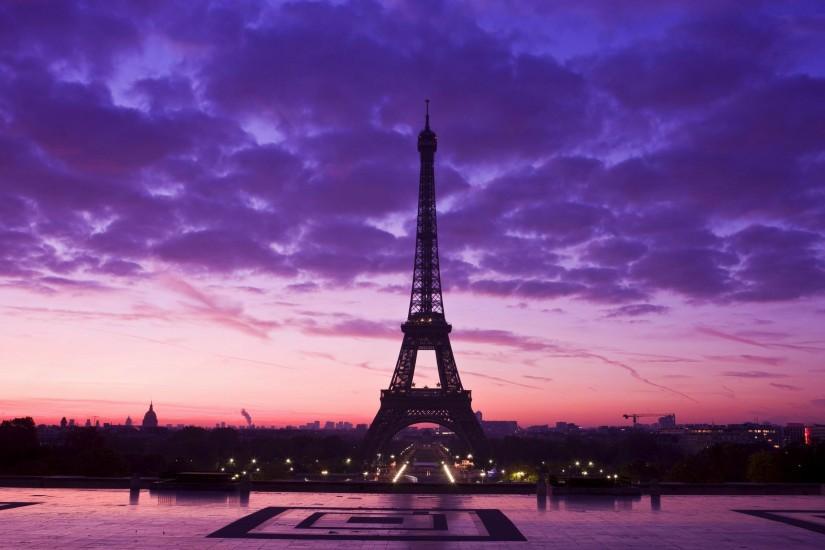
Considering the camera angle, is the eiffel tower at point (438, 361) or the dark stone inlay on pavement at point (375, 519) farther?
the eiffel tower at point (438, 361)

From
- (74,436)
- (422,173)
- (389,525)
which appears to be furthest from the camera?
(422,173)

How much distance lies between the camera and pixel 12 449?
83.1 metres

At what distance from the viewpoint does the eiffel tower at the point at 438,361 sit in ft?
350

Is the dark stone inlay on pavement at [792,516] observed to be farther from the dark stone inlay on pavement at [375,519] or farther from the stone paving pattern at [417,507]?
the dark stone inlay on pavement at [375,519]

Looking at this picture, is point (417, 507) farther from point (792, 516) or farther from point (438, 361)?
point (438, 361)

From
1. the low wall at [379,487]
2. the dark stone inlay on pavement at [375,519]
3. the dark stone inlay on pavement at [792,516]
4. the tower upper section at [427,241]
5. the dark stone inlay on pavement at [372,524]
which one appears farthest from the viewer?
the tower upper section at [427,241]

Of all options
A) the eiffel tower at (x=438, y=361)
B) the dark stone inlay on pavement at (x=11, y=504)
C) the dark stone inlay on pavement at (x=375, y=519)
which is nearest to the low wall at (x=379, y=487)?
the dark stone inlay on pavement at (x=11, y=504)

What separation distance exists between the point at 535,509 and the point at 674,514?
5316 millimetres

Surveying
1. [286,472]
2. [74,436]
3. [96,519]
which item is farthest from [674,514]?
[74,436]

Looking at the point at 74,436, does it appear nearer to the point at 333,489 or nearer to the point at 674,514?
the point at 333,489

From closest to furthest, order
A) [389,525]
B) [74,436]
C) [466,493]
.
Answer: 1. [389,525]
2. [466,493]
3. [74,436]

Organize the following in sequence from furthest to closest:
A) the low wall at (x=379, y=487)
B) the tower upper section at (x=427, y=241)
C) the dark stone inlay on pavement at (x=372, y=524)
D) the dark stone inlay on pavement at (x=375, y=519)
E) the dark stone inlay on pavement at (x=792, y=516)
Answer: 1. the tower upper section at (x=427, y=241)
2. the low wall at (x=379, y=487)
3. the dark stone inlay on pavement at (x=375, y=519)
4. the dark stone inlay on pavement at (x=792, y=516)
5. the dark stone inlay on pavement at (x=372, y=524)

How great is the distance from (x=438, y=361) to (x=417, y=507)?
7762 centimetres

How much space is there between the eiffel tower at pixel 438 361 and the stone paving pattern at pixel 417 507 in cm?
6882
